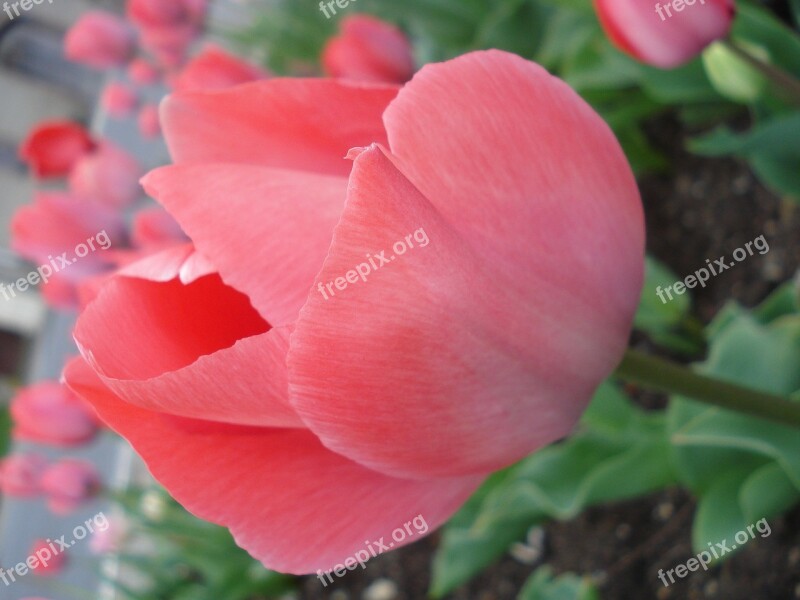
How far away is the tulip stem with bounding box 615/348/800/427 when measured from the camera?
0.29 metres

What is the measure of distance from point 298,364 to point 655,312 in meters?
0.53

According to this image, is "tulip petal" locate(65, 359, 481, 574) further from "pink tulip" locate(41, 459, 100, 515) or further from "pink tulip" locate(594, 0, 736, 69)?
"pink tulip" locate(41, 459, 100, 515)

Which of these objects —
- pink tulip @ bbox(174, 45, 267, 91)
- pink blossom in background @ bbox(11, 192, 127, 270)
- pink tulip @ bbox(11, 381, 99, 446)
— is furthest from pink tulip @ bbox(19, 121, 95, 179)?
pink tulip @ bbox(11, 381, 99, 446)

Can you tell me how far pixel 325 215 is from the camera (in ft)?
0.82

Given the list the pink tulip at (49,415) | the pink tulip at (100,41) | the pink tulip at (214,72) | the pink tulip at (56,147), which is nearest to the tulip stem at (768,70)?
the pink tulip at (214,72)

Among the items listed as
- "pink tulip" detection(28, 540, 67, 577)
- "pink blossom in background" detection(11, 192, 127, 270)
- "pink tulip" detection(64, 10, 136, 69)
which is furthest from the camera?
"pink tulip" detection(64, 10, 136, 69)

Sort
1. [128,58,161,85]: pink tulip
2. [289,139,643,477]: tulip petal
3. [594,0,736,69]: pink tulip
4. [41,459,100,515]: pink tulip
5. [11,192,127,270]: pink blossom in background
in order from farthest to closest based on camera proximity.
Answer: [128,58,161,85]: pink tulip
[41,459,100,515]: pink tulip
[11,192,127,270]: pink blossom in background
[594,0,736,69]: pink tulip
[289,139,643,477]: tulip petal

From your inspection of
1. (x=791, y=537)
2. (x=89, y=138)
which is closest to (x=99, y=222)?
(x=89, y=138)

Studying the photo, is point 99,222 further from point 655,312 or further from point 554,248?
point 554,248

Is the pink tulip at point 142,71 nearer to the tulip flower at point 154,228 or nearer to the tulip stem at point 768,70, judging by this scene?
the tulip flower at point 154,228

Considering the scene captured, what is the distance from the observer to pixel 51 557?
1182mm

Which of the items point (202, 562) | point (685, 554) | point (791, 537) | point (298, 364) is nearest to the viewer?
point (298, 364)

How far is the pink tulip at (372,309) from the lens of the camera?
207 mm

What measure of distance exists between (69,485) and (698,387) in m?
1.06
